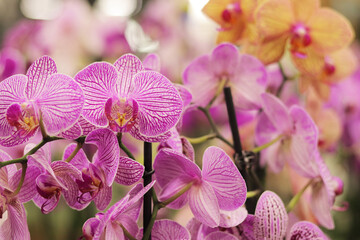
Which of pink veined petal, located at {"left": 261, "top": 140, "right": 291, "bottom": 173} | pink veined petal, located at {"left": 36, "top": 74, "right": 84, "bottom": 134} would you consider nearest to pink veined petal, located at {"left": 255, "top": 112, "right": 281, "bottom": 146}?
pink veined petal, located at {"left": 261, "top": 140, "right": 291, "bottom": 173}

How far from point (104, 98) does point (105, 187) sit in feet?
0.21

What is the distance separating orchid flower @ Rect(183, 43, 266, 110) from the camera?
42 centimetres

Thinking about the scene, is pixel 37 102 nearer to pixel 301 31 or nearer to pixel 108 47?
pixel 301 31

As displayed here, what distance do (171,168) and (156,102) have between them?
0.18 feet

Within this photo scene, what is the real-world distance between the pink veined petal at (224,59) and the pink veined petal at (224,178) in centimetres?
13

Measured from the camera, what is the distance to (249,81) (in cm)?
43

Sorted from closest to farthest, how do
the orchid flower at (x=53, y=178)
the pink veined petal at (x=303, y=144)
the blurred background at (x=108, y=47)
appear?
the orchid flower at (x=53, y=178) → the pink veined petal at (x=303, y=144) → the blurred background at (x=108, y=47)

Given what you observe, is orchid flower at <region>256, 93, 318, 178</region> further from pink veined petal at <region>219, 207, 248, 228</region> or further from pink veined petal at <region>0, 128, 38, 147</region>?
pink veined petal at <region>0, 128, 38, 147</region>

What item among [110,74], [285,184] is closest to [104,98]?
[110,74]

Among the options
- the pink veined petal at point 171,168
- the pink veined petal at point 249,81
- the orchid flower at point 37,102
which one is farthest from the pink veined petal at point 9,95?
the pink veined petal at point 249,81

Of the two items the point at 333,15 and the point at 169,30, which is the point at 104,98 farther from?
the point at 169,30

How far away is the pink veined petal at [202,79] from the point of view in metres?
0.42

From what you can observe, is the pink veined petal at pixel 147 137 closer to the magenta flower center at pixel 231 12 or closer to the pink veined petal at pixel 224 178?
the pink veined petal at pixel 224 178

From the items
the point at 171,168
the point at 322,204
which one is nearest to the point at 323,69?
the point at 322,204
